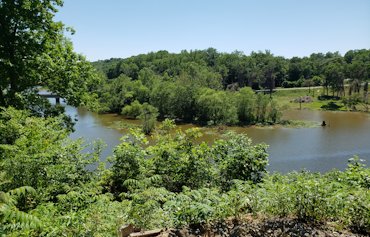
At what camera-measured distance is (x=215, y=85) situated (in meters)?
74.0

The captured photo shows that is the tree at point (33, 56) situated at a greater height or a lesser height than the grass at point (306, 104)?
greater

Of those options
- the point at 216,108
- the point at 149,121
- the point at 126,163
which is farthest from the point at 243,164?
the point at 216,108

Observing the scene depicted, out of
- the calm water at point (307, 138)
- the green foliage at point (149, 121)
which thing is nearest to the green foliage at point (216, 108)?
the calm water at point (307, 138)

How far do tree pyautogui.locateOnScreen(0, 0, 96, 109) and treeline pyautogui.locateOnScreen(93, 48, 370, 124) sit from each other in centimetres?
618

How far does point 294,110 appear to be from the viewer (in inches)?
2813

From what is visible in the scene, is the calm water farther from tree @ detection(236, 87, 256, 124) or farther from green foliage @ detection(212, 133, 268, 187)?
green foliage @ detection(212, 133, 268, 187)

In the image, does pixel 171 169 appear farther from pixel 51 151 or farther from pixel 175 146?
pixel 51 151

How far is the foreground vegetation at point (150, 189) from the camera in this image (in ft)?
16.4

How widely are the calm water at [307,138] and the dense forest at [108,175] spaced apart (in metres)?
9.57

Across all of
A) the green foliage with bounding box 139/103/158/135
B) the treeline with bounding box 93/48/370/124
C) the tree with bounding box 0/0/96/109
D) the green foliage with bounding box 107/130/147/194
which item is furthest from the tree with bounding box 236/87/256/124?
the green foliage with bounding box 107/130/147/194

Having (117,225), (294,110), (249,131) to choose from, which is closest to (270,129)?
(249,131)

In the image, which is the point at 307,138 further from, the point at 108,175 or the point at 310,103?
the point at 310,103

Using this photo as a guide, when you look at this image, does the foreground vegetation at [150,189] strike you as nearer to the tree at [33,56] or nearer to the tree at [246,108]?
the tree at [33,56]

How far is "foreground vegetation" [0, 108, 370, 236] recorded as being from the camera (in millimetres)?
4988
